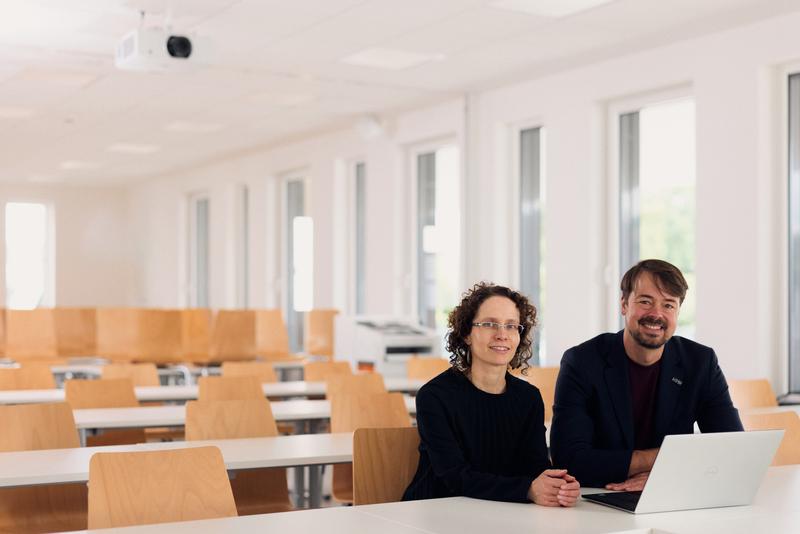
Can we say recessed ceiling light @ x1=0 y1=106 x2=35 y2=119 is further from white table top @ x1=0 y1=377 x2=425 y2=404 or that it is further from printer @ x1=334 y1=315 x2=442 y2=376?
white table top @ x1=0 y1=377 x2=425 y2=404

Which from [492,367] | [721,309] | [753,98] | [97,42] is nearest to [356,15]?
[97,42]

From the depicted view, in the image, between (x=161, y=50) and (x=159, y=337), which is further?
(x=159, y=337)

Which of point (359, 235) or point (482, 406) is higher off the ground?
point (359, 235)

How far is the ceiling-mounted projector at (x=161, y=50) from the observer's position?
22.0 feet

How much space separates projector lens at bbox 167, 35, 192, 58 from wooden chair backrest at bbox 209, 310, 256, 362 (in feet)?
13.6

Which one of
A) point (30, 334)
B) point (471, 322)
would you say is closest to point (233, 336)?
point (30, 334)

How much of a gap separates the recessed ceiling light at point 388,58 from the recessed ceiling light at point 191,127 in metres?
3.60

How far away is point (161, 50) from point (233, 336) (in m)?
4.36

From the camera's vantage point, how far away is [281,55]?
28.2ft

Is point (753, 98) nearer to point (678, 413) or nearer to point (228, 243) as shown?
point (678, 413)

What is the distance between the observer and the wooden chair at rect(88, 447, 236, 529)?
2922 mm

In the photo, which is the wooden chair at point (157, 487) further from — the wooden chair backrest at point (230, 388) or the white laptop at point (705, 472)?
the wooden chair backrest at point (230, 388)

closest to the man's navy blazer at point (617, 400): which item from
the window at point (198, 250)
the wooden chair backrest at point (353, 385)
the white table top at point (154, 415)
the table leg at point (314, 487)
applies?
the table leg at point (314, 487)

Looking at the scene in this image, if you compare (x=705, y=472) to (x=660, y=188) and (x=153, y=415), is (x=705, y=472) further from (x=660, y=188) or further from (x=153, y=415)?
(x=660, y=188)
